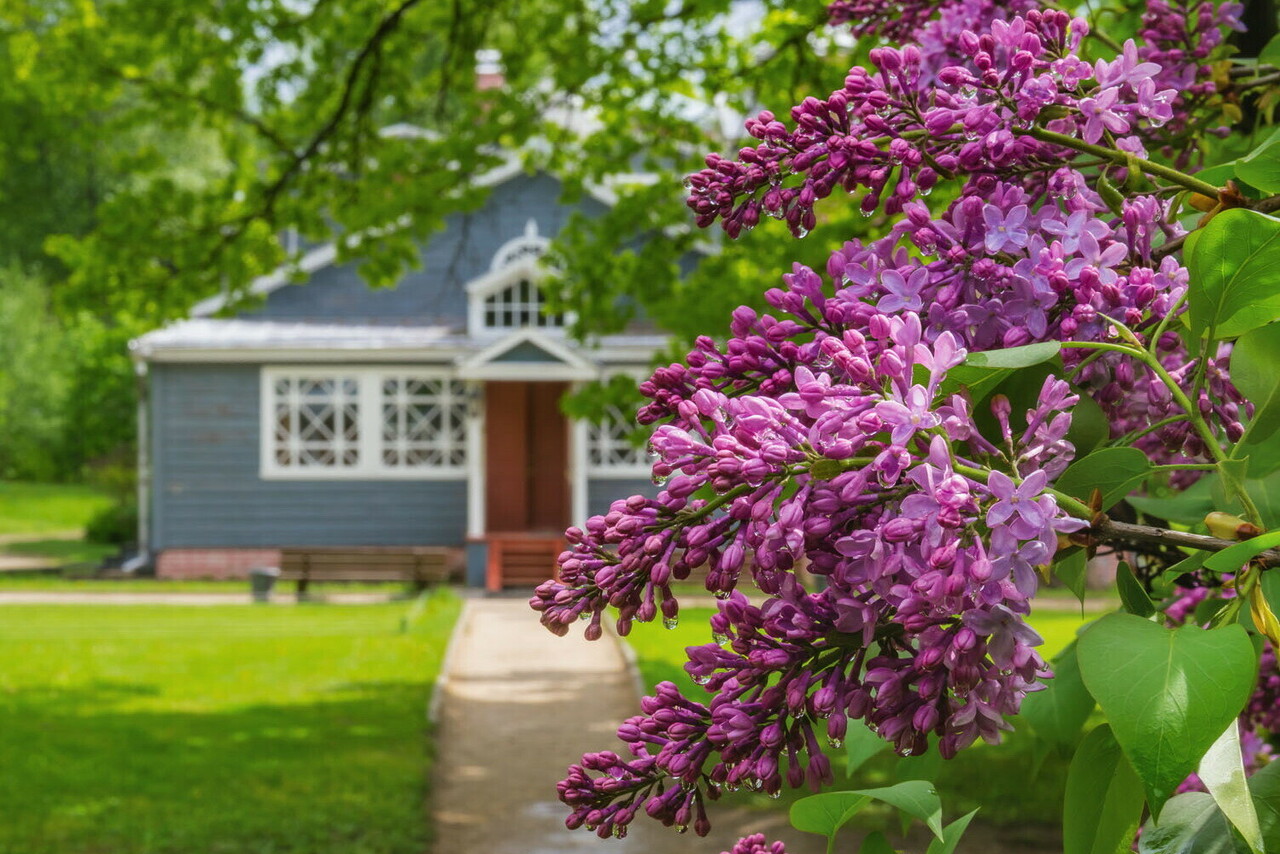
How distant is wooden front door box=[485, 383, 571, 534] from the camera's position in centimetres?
2358

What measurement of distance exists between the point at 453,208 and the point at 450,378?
43.8 feet

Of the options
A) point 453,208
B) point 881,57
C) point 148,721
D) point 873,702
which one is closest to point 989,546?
point 873,702

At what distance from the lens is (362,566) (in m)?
21.3

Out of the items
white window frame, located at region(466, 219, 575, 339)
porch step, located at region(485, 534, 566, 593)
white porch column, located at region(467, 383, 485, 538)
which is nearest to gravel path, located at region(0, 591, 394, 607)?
porch step, located at region(485, 534, 566, 593)

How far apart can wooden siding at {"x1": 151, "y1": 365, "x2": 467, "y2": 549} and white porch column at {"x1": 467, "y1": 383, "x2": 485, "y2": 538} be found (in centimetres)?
123

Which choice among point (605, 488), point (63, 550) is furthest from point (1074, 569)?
point (63, 550)

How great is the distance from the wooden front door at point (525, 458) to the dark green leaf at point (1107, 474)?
22.2 m

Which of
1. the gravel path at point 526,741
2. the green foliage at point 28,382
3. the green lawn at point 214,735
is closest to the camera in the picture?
the green lawn at point 214,735

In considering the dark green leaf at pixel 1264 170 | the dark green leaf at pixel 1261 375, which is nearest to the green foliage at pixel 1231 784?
the dark green leaf at pixel 1261 375

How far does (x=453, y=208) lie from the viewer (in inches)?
373

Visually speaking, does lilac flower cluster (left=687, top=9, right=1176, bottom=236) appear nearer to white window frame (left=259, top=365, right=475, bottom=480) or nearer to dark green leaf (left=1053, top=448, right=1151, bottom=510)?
dark green leaf (left=1053, top=448, right=1151, bottom=510)

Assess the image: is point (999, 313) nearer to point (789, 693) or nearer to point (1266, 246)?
point (1266, 246)

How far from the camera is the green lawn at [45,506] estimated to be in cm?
3494

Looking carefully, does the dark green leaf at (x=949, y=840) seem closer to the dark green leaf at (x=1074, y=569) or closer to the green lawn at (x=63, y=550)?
the dark green leaf at (x=1074, y=569)
